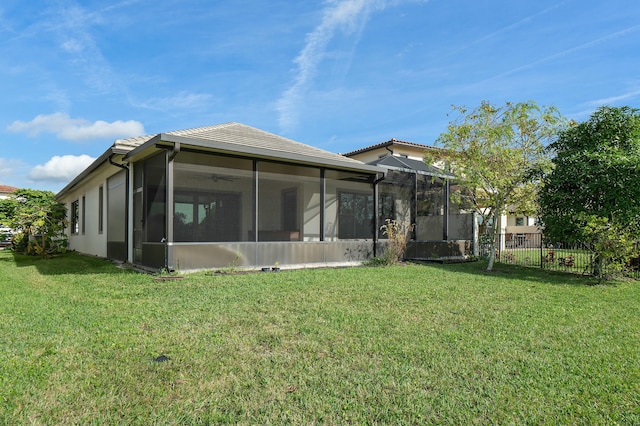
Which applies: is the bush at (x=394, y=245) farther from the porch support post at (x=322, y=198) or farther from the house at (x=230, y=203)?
the porch support post at (x=322, y=198)

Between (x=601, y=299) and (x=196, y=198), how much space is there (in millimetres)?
7910

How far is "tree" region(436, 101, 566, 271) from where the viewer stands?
1028cm

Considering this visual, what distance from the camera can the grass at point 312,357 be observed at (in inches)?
94.0

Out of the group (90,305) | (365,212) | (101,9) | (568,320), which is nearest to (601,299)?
(568,320)

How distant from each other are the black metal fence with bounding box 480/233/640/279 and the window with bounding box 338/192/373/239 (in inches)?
188

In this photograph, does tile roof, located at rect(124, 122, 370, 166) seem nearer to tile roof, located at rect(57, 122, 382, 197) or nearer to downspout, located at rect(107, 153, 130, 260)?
tile roof, located at rect(57, 122, 382, 197)

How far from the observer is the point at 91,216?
554 inches

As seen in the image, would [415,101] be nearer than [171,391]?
No

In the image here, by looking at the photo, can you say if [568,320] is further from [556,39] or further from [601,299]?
[556,39]

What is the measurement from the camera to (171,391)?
2.60 m

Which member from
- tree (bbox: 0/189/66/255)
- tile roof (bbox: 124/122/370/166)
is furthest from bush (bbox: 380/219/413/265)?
tree (bbox: 0/189/66/255)

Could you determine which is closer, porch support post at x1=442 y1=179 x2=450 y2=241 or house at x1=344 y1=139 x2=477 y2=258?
house at x1=344 y1=139 x2=477 y2=258

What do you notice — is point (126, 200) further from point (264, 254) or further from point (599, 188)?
point (599, 188)

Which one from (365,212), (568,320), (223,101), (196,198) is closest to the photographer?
(568,320)
